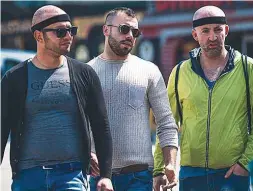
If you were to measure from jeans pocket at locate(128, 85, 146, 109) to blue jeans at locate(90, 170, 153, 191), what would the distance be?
0.47 metres

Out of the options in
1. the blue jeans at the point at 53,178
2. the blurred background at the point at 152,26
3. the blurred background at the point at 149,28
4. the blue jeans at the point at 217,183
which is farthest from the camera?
the blurred background at the point at 152,26

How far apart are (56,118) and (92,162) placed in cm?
52

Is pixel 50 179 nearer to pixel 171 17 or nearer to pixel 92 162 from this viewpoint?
pixel 92 162

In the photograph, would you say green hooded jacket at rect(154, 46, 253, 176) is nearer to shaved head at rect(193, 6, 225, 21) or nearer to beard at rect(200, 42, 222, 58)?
beard at rect(200, 42, 222, 58)

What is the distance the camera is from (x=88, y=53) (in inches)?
1283

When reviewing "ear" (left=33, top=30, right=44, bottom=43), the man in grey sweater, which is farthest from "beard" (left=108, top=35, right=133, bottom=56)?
"ear" (left=33, top=30, right=44, bottom=43)

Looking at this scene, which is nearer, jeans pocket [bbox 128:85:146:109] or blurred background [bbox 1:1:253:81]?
jeans pocket [bbox 128:85:146:109]

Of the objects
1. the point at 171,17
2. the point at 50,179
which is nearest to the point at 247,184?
the point at 50,179

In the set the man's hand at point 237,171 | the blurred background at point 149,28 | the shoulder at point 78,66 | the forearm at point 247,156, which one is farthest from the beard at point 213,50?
the blurred background at point 149,28

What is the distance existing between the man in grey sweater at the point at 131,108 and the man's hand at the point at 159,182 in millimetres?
254

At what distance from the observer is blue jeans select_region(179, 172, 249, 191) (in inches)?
230

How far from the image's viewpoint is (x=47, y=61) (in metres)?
5.23

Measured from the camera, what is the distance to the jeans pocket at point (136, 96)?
5727 millimetres

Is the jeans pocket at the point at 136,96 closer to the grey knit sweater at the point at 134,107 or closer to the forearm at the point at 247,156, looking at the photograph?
the grey knit sweater at the point at 134,107
